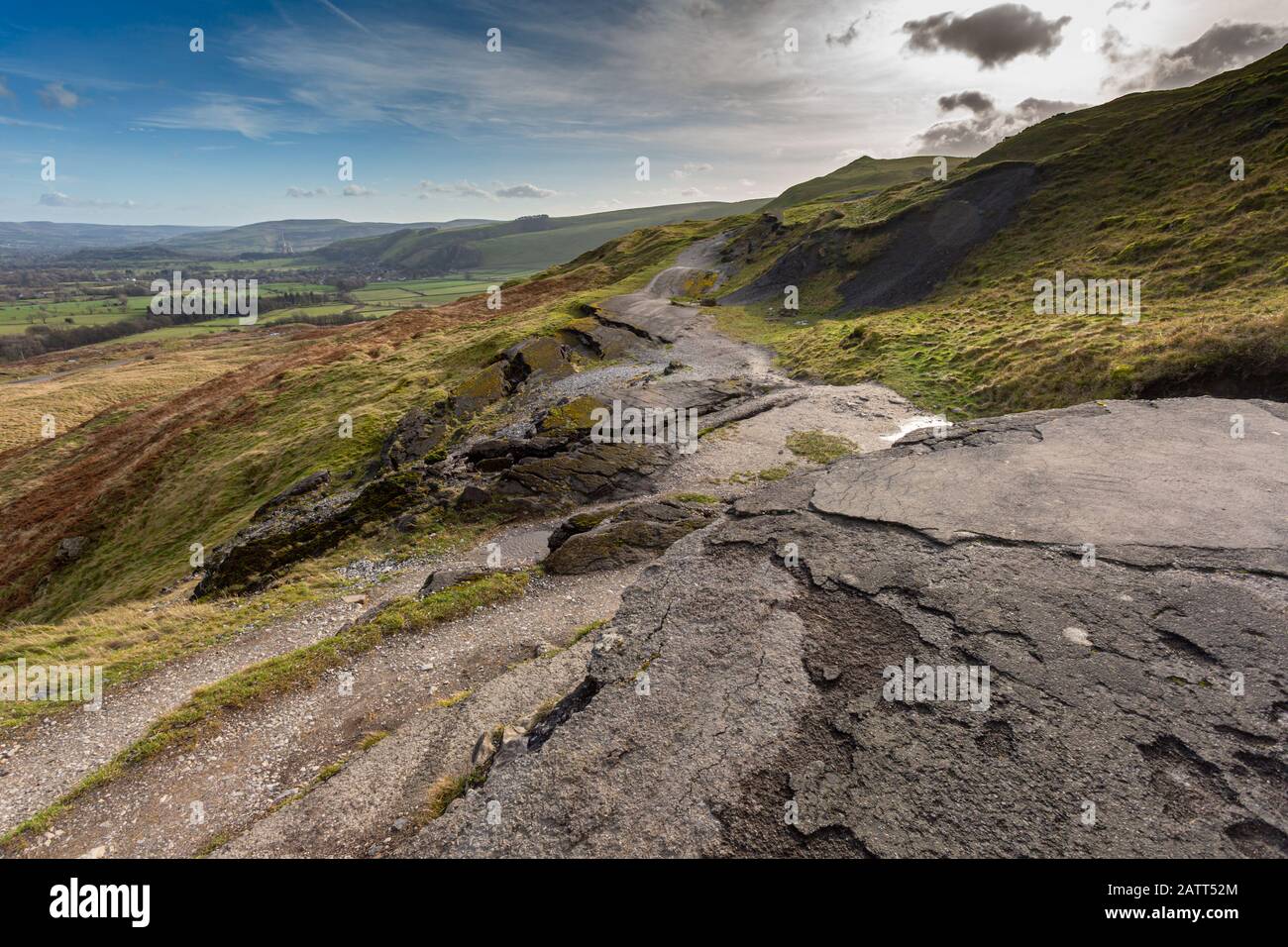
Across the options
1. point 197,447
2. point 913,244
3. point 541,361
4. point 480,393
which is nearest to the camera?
point 480,393

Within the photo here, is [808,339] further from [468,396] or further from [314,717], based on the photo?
[314,717]

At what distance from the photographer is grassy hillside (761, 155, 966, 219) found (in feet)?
404

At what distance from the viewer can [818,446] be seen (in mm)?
20578

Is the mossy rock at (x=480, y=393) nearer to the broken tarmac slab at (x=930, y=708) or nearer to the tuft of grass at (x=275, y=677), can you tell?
the tuft of grass at (x=275, y=677)

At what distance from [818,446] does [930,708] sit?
49.6 feet

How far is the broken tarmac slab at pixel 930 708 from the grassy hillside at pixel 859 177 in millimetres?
125219

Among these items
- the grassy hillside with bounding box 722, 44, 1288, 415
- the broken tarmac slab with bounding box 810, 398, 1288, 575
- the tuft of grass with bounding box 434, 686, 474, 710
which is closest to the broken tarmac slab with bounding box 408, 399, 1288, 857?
the broken tarmac slab with bounding box 810, 398, 1288, 575

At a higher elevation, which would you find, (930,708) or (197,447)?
(197,447)

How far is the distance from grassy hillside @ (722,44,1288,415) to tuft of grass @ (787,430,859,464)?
17.3 ft

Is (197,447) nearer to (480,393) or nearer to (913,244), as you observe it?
(480,393)

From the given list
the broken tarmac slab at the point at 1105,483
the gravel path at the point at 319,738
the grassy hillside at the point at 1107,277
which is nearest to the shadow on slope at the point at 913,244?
the grassy hillside at the point at 1107,277

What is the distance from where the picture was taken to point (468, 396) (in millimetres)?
31922

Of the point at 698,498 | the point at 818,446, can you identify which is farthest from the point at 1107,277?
the point at 698,498

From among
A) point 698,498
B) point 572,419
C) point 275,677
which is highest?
point 572,419
